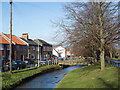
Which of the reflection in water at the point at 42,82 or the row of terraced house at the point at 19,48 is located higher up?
the row of terraced house at the point at 19,48

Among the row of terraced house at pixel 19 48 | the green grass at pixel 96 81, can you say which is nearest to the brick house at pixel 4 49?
the row of terraced house at pixel 19 48

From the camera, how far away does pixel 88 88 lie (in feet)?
33.2

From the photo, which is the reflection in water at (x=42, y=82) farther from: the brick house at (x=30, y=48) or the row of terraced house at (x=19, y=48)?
the brick house at (x=30, y=48)

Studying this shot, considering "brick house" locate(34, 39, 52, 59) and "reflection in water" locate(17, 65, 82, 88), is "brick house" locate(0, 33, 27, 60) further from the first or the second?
"reflection in water" locate(17, 65, 82, 88)

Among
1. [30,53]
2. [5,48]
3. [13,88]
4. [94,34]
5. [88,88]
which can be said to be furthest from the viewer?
[30,53]

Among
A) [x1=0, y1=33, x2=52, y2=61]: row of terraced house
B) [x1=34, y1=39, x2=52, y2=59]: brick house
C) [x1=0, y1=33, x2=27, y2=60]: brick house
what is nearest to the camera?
[x1=0, y1=33, x2=52, y2=61]: row of terraced house

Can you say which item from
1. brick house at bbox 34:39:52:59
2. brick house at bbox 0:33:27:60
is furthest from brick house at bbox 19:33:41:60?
brick house at bbox 34:39:52:59

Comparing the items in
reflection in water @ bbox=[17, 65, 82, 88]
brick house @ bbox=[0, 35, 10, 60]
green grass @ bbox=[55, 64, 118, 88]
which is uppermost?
brick house @ bbox=[0, 35, 10, 60]

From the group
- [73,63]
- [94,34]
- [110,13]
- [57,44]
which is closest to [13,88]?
[57,44]

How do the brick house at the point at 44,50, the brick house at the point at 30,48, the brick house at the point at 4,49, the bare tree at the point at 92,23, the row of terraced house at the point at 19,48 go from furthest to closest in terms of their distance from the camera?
the brick house at the point at 44,50 < the brick house at the point at 30,48 < the row of terraced house at the point at 19,48 < the brick house at the point at 4,49 < the bare tree at the point at 92,23

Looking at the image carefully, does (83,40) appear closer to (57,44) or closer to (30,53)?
(57,44)

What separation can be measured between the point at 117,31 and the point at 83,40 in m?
3.80

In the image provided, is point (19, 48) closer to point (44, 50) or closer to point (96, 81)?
point (44, 50)

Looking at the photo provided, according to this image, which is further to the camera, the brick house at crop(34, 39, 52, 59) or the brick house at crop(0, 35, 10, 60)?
the brick house at crop(34, 39, 52, 59)
